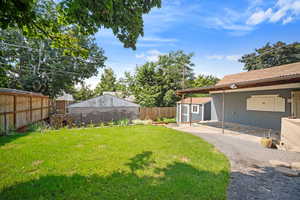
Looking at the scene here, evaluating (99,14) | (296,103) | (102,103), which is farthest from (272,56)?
(99,14)

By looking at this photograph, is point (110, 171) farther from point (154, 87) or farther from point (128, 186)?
point (154, 87)

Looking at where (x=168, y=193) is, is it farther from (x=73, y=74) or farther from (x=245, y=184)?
(x=73, y=74)

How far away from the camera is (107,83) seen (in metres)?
35.6

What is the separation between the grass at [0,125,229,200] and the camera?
2.34 m

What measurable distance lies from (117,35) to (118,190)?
2776 mm

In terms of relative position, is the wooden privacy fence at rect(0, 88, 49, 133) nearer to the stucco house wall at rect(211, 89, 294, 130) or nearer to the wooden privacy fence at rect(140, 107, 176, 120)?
the wooden privacy fence at rect(140, 107, 176, 120)

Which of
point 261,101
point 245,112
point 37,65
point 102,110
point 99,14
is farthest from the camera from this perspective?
point 37,65

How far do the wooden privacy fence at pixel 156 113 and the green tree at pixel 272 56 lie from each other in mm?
16414

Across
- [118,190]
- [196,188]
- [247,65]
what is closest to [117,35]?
[118,190]

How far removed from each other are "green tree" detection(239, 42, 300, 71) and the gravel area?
2067 cm

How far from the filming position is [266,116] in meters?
7.89

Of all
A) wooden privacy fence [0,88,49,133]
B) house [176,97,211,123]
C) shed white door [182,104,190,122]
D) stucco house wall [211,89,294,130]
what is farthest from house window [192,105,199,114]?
wooden privacy fence [0,88,49,133]

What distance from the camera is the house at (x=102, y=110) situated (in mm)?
11773

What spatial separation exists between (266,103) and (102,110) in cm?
1189
